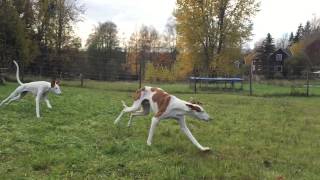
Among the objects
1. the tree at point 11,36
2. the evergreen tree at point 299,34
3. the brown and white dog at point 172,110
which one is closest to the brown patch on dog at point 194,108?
the brown and white dog at point 172,110

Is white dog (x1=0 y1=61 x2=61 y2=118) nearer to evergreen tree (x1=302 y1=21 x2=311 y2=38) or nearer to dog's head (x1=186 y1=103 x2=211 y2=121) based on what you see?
dog's head (x1=186 y1=103 x2=211 y2=121)

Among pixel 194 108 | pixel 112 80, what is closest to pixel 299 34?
pixel 112 80

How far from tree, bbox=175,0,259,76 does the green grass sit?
31.0m

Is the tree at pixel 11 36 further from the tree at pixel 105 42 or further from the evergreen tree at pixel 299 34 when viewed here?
the evergreen tree at pixel 299 34

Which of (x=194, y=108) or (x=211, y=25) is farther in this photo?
(x=211, y=25)

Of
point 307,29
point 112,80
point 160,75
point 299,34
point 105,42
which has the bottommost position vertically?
point 112,80

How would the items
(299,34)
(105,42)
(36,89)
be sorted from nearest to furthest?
(36,89) → (105,42) → (299,34)

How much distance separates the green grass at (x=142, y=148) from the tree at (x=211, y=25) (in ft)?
102

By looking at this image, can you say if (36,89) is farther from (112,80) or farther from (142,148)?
(112,80)

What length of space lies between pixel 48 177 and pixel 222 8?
134ft

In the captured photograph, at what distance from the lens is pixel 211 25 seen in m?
46.3

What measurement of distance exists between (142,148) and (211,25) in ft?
124

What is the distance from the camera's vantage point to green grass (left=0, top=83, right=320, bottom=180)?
7688 millimetres

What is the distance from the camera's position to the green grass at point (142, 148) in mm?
7688
